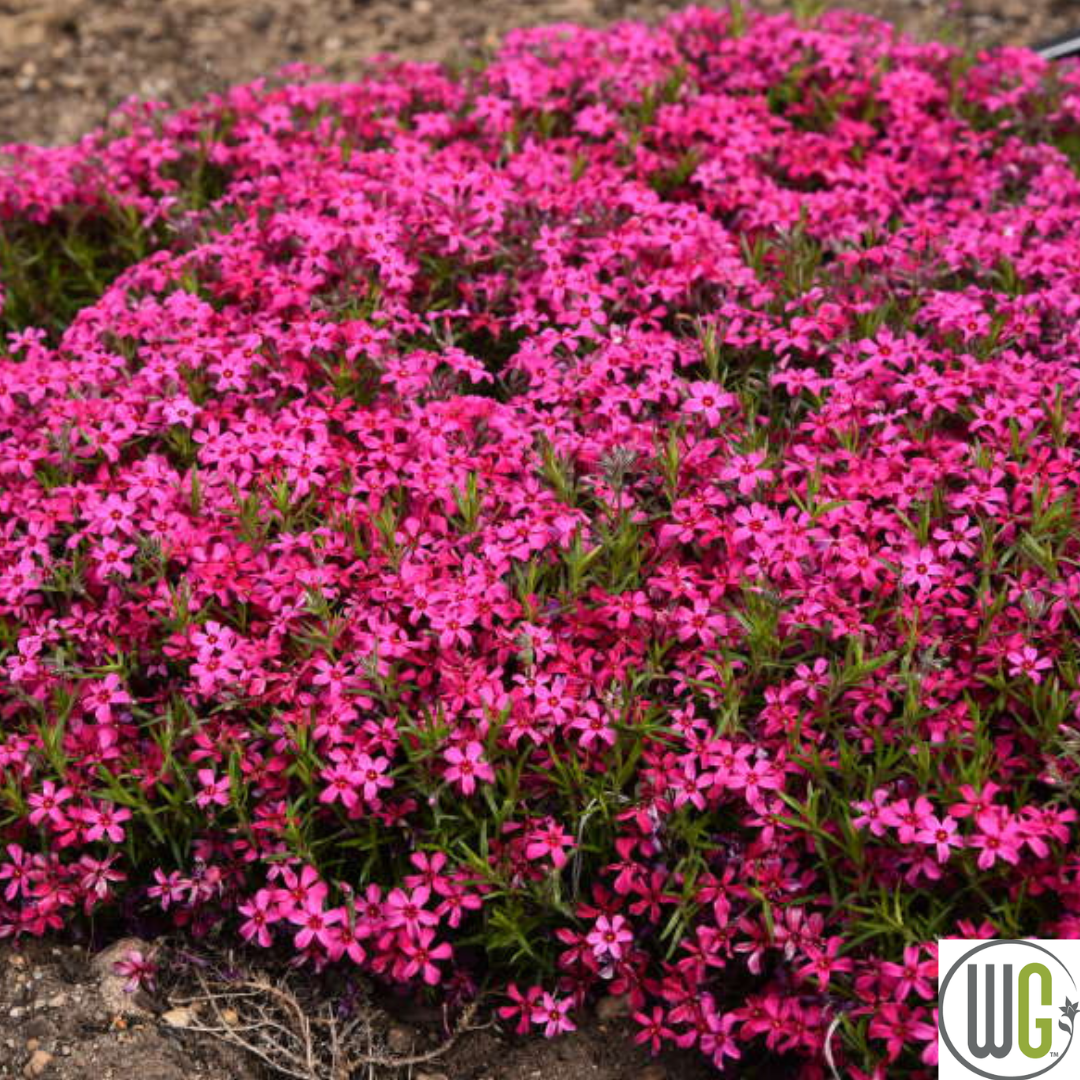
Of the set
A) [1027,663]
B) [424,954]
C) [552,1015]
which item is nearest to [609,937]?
[552,1015]

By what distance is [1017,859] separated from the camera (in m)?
3.51

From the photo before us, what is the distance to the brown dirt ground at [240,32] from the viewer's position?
9.22 meters

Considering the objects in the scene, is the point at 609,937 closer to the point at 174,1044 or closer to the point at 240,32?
the point at 174,1044

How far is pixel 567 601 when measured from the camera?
4121 mm

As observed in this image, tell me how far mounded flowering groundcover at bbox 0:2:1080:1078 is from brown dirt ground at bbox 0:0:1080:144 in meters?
4.14

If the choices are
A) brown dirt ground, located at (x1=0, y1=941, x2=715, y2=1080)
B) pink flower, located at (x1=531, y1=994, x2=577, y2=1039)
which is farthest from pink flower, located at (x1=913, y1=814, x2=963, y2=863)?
pink flower, located at (x1=531, y1=994, x2=577, y2=1039)

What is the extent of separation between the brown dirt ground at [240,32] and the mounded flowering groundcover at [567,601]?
13.6ft

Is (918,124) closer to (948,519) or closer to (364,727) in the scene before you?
(948,519)

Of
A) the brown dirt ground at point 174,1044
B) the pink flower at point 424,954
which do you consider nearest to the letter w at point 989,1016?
the brown dirt ground at point 174,1044

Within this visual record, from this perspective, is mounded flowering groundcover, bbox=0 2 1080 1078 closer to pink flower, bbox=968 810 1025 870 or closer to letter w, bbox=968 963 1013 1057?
pink flower, bbox=968 810 1025 870

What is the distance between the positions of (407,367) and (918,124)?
122 inches

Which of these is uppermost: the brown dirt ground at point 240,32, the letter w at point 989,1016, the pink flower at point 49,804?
the brown dirt ground at point 240,32

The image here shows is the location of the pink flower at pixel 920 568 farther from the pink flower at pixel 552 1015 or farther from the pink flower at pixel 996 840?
the pink flower at pixel 552 1015

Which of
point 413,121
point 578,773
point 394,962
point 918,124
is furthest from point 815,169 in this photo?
point 394,962
